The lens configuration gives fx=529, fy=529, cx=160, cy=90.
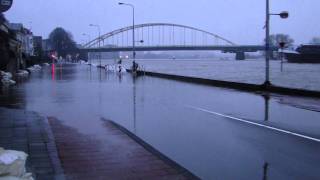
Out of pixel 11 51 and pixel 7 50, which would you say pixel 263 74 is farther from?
pixel 7 50

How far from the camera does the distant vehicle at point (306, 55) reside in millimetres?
127062

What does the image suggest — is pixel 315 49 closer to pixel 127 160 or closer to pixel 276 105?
pixel 276 105

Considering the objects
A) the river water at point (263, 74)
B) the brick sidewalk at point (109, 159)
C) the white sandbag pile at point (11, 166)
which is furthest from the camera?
the river water at point (263, 74)

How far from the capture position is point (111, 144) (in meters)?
10.8

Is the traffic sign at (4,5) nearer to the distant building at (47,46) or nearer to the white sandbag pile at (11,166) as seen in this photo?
the white sandbag pile at (11,166)

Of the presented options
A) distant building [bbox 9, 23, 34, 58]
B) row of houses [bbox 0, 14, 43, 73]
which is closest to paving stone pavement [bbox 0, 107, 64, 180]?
row of houses [bbox 0, 14, 43, 73]

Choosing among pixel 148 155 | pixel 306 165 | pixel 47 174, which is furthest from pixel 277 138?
pixel 47 174

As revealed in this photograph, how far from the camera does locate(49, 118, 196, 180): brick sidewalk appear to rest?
8.10 meters

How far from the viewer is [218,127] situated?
1402 centimetres

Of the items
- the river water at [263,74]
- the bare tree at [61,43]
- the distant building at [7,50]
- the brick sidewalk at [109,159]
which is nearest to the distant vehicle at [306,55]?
the river water at [263,74]

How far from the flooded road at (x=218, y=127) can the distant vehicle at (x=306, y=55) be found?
10877cm

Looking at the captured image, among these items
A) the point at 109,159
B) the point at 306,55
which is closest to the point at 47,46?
the point at 306,55

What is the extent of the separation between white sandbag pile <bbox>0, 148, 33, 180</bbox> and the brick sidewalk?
4.73 feet

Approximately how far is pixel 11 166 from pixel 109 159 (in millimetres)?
→ 3091
